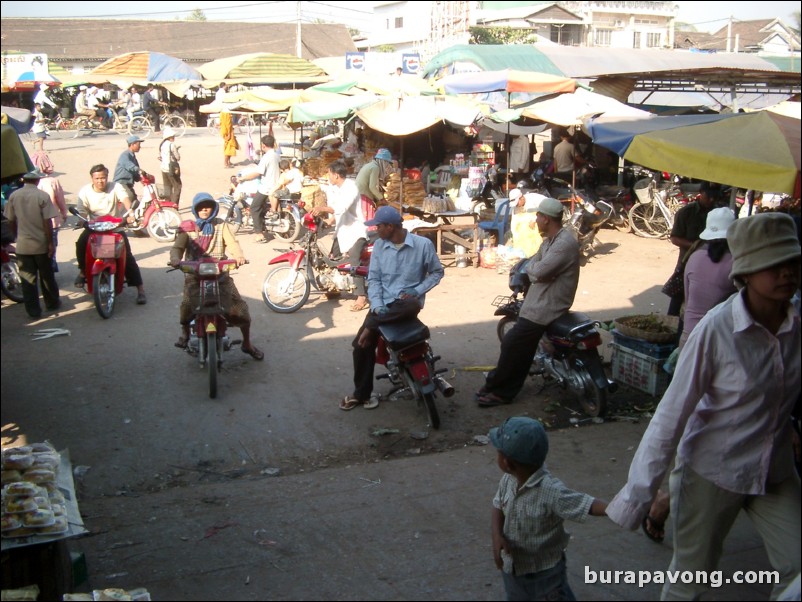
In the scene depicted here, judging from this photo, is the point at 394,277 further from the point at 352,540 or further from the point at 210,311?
the point at 352,540

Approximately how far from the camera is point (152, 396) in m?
6.89

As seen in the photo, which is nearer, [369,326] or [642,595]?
[642,595]

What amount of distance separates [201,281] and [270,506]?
2.90 m

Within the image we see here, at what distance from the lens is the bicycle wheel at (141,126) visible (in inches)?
1188

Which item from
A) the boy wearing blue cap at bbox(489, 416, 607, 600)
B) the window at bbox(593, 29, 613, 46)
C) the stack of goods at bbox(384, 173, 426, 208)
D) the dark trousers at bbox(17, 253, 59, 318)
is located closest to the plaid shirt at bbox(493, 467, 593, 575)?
the boy wearing blue cap at bbox(489, 416, 607, 600)

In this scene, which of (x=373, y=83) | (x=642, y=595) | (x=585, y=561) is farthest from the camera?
(x=373, y=83)

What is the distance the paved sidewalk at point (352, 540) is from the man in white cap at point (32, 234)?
15.3 feet

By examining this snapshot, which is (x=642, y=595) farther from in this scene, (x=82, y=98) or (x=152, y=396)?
(x=82, y=98)

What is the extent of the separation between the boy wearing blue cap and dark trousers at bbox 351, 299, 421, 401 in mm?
3149

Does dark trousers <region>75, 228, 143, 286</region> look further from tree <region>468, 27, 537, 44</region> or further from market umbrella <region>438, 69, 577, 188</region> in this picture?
tree <region>468, 27, 537, 44</region>

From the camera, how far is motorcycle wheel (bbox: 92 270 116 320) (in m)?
9.05

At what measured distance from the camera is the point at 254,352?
779cm

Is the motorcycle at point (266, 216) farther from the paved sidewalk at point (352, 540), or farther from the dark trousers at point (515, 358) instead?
the paved sidewalk at point (352, 540)

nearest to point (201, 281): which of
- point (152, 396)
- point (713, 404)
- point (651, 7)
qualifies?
point (152, 396)
